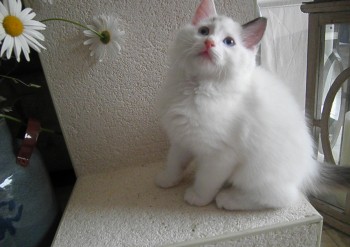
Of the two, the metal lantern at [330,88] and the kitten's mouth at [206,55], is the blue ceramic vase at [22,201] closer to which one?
the kitten's mouth at [206,55]

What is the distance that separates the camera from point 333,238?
101 cm

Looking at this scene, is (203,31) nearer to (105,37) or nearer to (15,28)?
(105,37)

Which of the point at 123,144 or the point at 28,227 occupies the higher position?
the point at 123,144

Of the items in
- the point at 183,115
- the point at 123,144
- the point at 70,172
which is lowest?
the point at 70,172

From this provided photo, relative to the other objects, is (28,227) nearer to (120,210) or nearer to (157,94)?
(120,210)

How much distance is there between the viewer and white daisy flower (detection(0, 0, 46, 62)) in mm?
503

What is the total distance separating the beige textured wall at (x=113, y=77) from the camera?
0.74 m

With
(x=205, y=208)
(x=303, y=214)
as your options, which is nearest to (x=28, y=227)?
(x=205, y=208)

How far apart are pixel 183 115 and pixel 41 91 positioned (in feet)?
2.07

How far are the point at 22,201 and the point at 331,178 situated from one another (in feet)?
2.63

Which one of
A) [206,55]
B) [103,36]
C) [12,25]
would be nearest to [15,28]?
[12,25]

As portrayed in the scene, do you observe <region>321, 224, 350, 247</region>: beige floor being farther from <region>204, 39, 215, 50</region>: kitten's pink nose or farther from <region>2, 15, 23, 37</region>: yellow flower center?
<region>2, 15, 23, 37</region>: yellow flower center

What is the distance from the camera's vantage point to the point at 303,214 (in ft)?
2.11

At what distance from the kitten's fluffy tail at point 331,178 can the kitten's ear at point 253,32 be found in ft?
1.33
